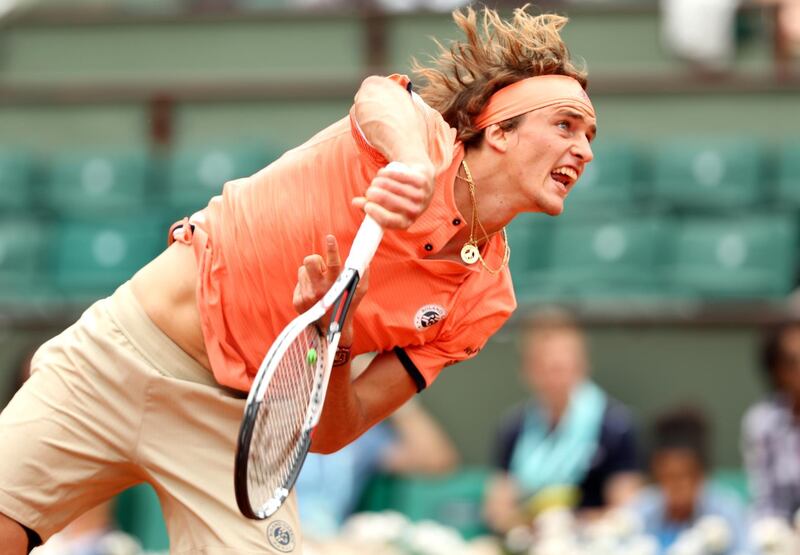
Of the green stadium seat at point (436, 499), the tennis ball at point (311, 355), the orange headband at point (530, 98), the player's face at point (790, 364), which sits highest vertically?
the orange headband at point (530, 98)

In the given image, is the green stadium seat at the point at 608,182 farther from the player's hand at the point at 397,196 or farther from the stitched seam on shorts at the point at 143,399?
the player's hand at the point at 397,196

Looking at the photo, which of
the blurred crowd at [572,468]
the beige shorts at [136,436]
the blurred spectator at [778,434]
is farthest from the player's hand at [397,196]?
the blurred spectator at [778,434]

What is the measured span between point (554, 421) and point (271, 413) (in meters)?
3.98

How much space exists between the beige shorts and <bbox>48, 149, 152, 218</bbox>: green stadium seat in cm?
526

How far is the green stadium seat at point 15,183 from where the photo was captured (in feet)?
31.9

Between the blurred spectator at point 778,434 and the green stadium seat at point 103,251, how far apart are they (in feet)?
11.8

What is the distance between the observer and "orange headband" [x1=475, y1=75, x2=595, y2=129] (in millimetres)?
4262

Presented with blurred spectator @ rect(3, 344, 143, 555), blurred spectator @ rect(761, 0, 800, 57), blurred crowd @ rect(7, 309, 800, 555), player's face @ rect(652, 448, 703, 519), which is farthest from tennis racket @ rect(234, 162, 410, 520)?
blurred spectator @ rect(761, 0, 800, 57)

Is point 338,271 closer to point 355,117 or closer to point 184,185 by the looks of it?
point 355,117

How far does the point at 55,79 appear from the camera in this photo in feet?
34.7

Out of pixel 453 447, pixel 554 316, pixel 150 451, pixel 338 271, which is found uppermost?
pixel 338 271

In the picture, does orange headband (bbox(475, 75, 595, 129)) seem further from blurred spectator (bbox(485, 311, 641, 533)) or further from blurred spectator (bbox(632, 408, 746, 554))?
blurred spectator (bbox(485, 311, 641, 533))

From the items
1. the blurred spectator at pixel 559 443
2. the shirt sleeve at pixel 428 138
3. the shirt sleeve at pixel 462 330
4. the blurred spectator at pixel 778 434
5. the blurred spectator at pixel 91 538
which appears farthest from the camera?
the blurred spectator at pixel 559 443

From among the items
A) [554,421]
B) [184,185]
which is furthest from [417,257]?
[184,185]
